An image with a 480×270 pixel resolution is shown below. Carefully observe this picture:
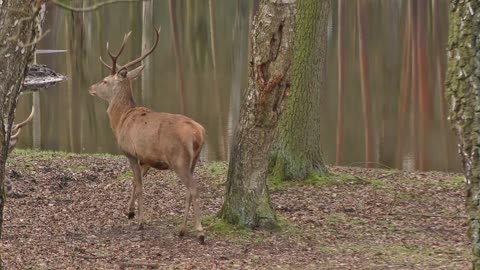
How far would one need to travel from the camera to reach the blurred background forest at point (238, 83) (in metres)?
19.3

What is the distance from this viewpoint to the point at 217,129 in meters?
20.9

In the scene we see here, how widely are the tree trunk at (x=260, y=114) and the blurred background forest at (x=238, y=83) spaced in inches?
Answer: 250

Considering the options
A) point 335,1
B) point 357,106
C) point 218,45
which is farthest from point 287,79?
point 335,1

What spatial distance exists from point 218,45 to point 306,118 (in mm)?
27340

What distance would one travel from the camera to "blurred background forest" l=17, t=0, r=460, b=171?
63.5 feet

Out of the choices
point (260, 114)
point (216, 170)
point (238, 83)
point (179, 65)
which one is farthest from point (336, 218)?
point (179, 65)

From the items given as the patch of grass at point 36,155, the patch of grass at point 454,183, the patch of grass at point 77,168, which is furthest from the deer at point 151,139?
the patch of grass at point 36,155

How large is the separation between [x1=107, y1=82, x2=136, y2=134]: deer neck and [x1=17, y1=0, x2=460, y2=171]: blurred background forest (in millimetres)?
5032

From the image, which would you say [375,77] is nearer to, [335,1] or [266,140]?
[335,1]

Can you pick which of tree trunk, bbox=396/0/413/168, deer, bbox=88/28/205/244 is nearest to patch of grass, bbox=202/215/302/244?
deer, bbox=88/28/205/244

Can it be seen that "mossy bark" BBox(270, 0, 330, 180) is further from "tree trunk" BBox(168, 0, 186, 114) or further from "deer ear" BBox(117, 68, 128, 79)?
"tree trunk" BBox(168, 0, 186, 114)

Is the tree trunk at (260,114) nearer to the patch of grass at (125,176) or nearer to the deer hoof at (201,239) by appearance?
the deer hoof at (201,239)

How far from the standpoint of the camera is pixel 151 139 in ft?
29.2

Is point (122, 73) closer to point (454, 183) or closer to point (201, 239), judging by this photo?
point (201, 239)
